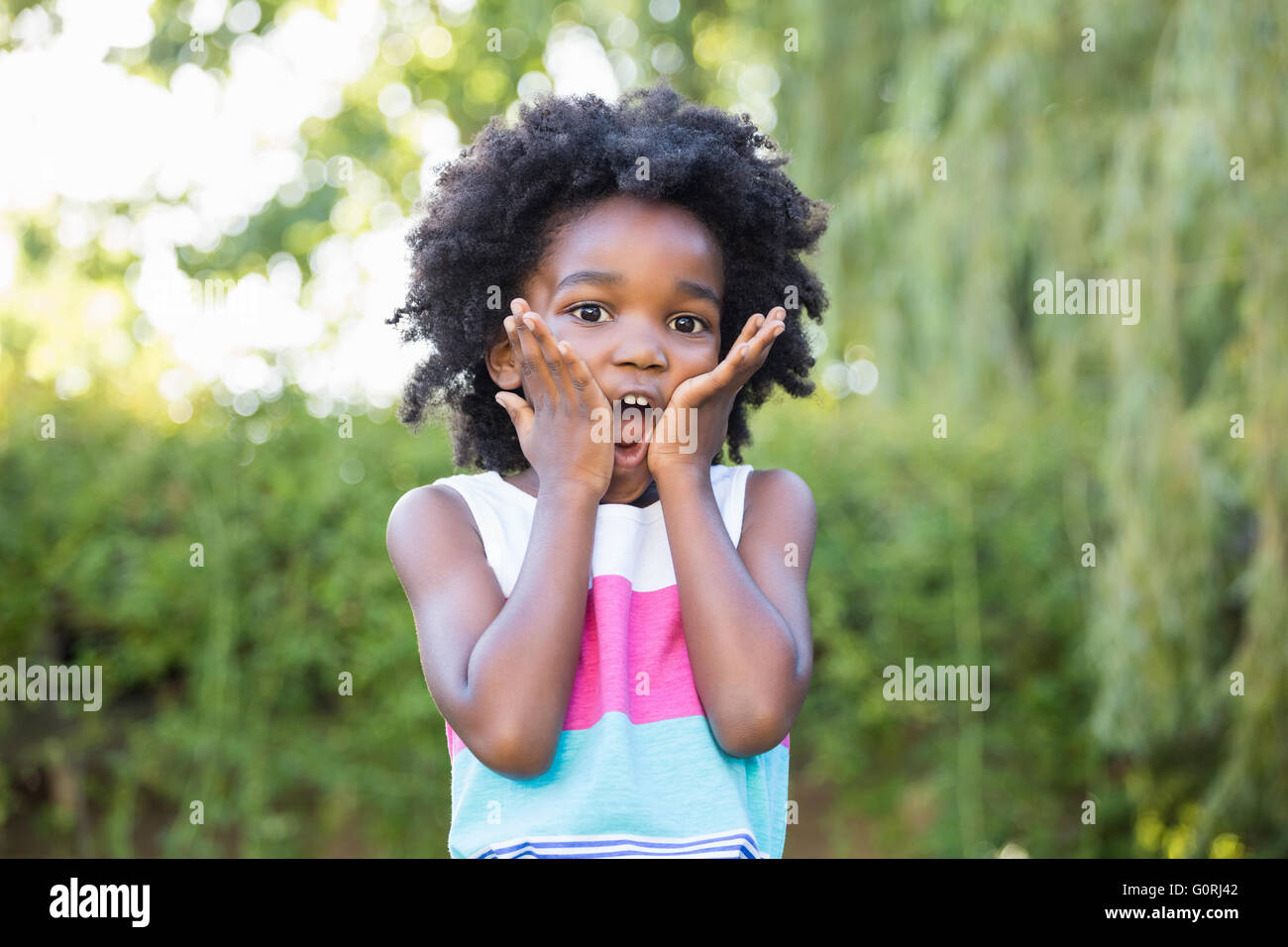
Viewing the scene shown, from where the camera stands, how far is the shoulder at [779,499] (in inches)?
70.4

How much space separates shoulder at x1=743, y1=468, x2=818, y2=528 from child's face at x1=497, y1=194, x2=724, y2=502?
17cm

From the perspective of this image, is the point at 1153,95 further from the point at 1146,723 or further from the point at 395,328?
the point at 395,328

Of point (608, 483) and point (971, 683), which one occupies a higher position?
point (608, 483)

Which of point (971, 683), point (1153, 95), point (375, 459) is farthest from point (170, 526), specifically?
point (1153, 95)

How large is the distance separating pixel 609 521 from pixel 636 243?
0.41 metres

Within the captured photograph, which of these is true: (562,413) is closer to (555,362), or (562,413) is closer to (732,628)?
(555,362)

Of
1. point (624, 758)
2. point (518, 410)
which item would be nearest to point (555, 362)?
point (518, 410)

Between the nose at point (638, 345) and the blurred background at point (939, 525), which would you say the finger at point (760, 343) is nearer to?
the nose at point (638, 345)

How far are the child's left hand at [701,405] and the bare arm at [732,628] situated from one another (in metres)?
0.02

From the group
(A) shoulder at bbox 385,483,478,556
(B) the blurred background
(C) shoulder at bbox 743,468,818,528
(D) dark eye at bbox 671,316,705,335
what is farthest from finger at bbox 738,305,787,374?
(B) the blurred background

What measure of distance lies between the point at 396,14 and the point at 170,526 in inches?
266

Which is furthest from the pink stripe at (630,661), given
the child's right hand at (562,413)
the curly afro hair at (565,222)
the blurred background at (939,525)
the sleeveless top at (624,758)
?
the blurred background at (939,525)

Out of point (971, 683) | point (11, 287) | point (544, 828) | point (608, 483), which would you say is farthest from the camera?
point (11, 287)
